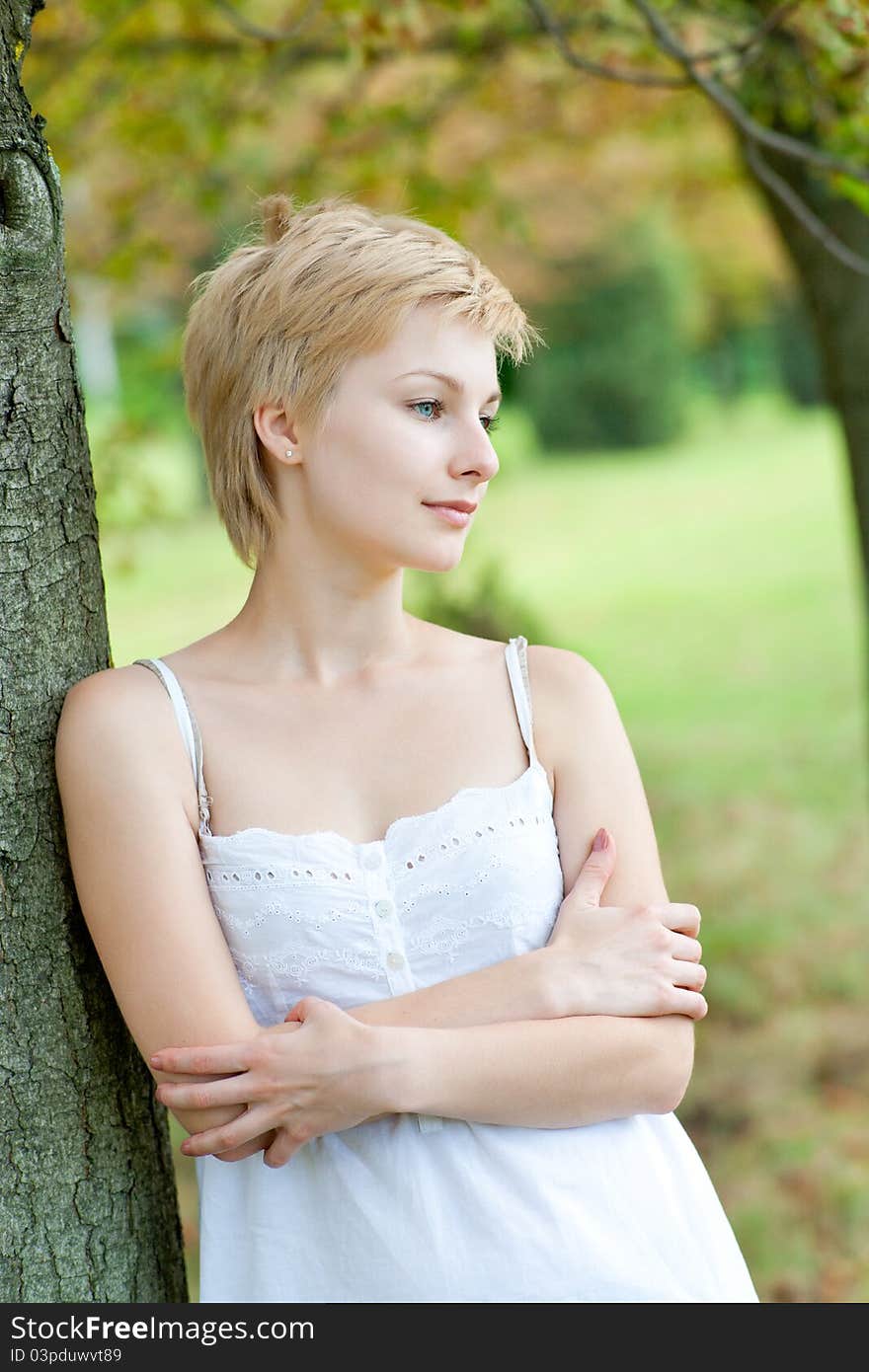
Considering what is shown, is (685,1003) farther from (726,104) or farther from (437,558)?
(726,104)

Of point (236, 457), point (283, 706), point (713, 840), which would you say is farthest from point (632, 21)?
point (713, 840)

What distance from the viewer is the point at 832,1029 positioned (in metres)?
5.35

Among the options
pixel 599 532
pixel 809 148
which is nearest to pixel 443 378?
pixel 809 148

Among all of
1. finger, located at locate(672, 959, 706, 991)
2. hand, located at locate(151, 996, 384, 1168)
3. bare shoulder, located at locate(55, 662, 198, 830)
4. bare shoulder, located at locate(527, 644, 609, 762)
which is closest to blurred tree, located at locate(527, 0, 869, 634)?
bare shoulder, located at locate(527, 644, 609, 762)

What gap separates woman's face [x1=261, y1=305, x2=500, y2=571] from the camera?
184 cm

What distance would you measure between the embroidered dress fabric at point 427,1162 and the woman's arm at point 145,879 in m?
0.06

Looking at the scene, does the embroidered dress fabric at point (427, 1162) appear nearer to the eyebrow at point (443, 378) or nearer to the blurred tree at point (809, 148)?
the eyebrow at point (443, 378)

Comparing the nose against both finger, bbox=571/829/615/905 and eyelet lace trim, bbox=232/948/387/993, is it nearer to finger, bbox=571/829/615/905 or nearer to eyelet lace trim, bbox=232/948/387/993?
finger, bbox=571/829/615/905

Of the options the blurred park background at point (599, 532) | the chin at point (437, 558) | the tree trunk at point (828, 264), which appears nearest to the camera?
the chin at point (437, 558)

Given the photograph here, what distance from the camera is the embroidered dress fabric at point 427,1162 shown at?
5.65 ft

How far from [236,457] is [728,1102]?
3.58m

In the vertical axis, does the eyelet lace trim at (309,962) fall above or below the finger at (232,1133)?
above

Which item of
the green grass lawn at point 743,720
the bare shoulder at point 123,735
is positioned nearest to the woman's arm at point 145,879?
the bare shoulder at point 123,735

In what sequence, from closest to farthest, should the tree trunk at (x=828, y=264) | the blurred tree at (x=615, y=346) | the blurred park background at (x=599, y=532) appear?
1. the tree trunk at (x=828, y=264)
2. the blurred park background at (x=599, y=532)
3. the blurred tree at (x=615, y=346)
